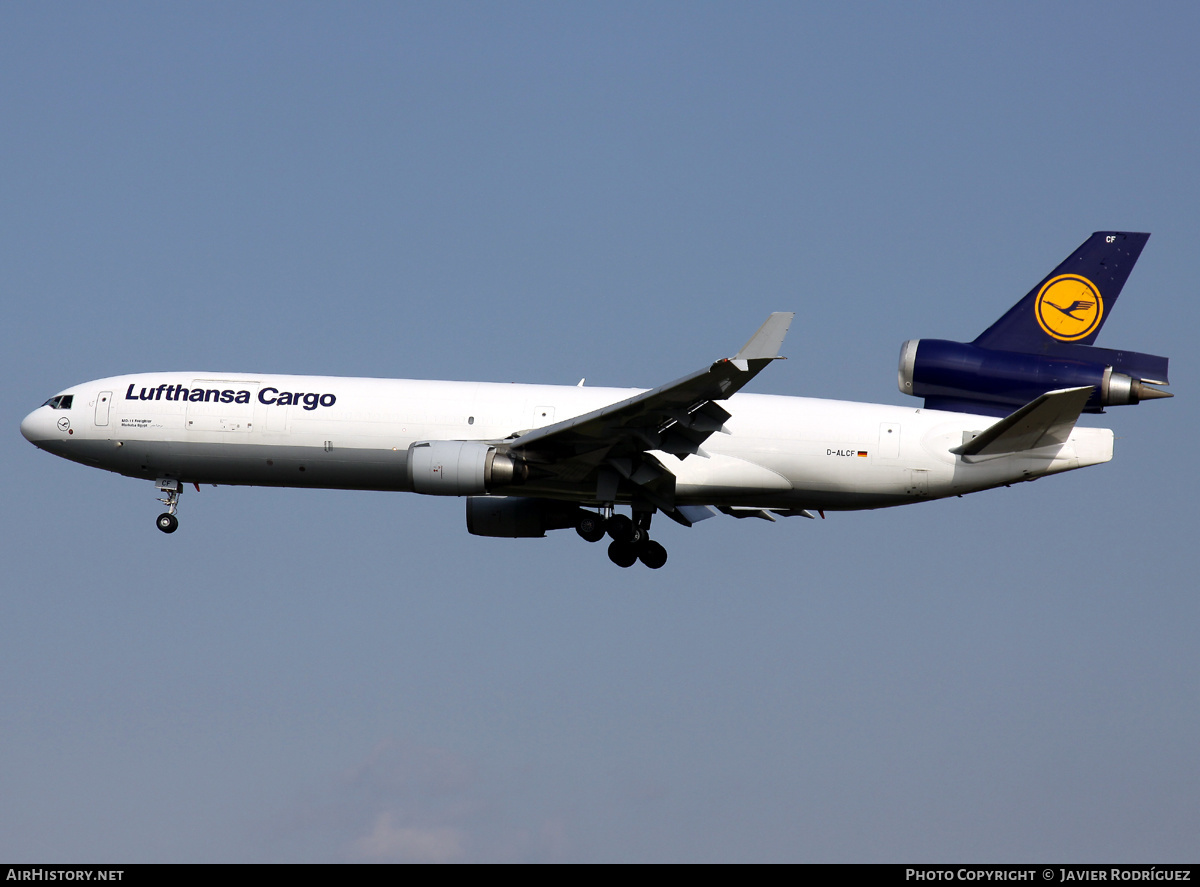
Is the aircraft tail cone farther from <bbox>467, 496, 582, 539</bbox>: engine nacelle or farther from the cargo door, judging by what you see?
the cargo door

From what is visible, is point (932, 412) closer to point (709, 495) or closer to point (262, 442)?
point (709, 495)

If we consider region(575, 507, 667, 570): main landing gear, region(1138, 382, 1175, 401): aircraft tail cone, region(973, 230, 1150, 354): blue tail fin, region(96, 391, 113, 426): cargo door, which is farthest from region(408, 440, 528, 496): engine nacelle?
region(1138, 382, 1175, 401): aircraft tail cone

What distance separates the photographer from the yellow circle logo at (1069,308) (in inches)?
1382

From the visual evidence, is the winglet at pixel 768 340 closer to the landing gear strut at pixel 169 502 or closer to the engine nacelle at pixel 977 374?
the engine nacelle at pixel 977 374

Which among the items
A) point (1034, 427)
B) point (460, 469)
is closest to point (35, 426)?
point (460, 469)

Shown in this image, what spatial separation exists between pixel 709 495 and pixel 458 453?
6.29m

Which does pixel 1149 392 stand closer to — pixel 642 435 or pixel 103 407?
pixel 642 435

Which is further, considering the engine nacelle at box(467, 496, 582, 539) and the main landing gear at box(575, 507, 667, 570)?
the engine nacelle at box(467, 496, 582, 539)

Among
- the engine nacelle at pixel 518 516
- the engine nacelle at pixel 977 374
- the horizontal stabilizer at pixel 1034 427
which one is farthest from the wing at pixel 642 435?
the horizontal stabilizer at pixel 1034 427

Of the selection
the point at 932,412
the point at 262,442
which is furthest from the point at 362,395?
the point at 932,412

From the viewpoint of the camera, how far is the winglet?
2794 centimetres

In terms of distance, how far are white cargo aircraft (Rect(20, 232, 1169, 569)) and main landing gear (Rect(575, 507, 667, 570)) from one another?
0.05m

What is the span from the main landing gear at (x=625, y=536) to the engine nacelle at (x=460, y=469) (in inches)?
143

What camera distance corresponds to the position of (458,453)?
3203cm
